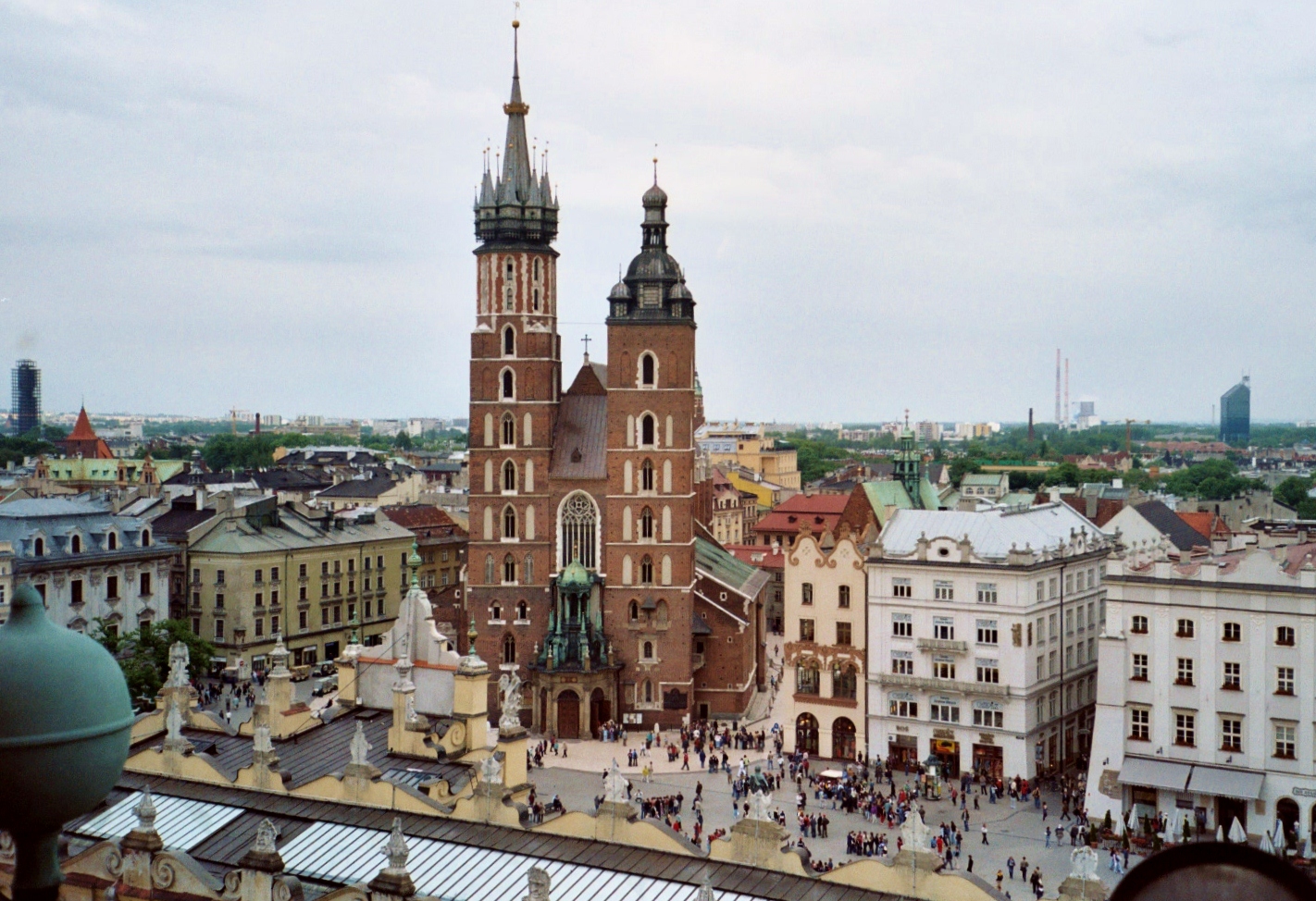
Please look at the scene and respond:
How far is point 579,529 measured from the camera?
79.8m

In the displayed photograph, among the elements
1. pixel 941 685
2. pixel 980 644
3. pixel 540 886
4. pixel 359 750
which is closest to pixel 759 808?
pixel 540 886

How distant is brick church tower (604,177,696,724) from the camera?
255 ft

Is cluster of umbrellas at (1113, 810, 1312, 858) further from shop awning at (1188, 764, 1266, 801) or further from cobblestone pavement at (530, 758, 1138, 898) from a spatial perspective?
cobblestone pavement at (530, 758, 1138, 898)

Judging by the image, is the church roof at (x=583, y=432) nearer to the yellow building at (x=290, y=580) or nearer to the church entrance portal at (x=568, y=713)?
the church entrance portal at (x=568, y=713)

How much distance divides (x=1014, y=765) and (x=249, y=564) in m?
51.8

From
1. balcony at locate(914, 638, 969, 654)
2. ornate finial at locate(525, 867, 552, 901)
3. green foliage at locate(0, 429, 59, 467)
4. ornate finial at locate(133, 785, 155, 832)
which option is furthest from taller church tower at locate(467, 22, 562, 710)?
green foliage at locate(0, 429, 59, 467)

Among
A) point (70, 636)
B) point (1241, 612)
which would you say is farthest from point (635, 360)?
point (70, 636)

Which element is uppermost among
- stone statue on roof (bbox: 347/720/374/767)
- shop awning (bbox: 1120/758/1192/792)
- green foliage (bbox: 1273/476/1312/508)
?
stone statue on roof (bbox: 347/720/374/767)

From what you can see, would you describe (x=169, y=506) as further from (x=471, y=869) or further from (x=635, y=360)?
(x=471, y=869)

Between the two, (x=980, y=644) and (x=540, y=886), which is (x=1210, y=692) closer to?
(x=980, y=644)

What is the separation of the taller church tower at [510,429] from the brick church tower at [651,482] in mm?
4559

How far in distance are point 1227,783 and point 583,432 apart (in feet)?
140

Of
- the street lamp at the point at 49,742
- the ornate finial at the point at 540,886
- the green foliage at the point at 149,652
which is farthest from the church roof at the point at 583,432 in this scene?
the street lamp at the point at 49,742

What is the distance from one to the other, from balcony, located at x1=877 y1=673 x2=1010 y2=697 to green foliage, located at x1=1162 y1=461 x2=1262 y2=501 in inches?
4585
